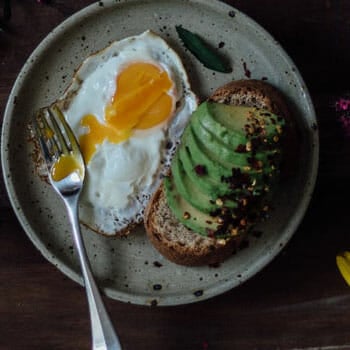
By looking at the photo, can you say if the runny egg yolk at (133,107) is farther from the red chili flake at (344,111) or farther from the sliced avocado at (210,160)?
the red chili flake at (344,111)

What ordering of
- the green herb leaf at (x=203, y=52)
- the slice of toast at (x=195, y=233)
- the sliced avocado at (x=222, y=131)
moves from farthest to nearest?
1. the green herb leaf at (x=203, y=52)
2. the slice of toast at (x=195, y=233)
3. the sliced avocado at (x=222, y=131)

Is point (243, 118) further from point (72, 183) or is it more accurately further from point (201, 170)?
point (72, 183)

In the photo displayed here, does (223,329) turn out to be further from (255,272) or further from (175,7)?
(175,7)

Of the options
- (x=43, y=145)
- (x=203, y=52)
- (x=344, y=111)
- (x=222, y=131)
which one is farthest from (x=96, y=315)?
(x=344, y=111)

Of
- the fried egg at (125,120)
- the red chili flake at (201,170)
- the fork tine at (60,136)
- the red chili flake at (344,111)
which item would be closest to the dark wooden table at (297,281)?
the red chili flake at (344,111)

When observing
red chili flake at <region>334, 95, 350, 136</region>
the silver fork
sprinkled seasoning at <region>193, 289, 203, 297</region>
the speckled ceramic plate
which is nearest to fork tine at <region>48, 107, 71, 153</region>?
the silver fork

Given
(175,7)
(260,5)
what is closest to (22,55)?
(175,7)
